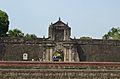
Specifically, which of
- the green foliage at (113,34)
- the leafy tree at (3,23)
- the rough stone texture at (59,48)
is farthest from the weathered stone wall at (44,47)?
the green foliage at (113,34)

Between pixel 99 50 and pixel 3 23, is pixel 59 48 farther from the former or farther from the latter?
pixel 3 23

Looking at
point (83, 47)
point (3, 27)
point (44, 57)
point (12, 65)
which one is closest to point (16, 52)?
point (44, 57)

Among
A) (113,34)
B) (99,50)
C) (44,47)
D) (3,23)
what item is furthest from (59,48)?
(113,34)

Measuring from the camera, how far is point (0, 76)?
18688 millimetres

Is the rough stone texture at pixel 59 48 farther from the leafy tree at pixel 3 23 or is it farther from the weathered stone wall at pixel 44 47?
the leafy tree at pixel 3 23

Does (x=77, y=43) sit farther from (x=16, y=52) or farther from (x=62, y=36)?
(x=16, y=52)

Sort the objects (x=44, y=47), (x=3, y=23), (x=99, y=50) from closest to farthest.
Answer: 1. (x=44, y=47)
2. (x=99, y=50)
3. (x=3, y=23)

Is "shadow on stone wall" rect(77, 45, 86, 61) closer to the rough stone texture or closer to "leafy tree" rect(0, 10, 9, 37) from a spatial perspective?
the rough stone texture

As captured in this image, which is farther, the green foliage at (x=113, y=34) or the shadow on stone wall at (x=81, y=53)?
the green foliage at (x=113, y=34)

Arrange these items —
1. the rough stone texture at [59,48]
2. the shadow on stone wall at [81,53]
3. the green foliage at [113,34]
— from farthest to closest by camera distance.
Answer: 1. the green foliage at [113,34]
2. the shadow on stone wall at [81,53]
3. the rough stone texture at [59,48]

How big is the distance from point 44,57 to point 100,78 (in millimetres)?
16459

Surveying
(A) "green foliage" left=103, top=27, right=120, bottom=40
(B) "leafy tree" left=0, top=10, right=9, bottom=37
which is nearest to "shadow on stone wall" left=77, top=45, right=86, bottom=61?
(B) "leafy tree" left=0, top=10, right=9, bottom=37

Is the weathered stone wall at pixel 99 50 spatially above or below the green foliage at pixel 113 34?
below

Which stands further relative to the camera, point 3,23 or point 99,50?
point 3,23
